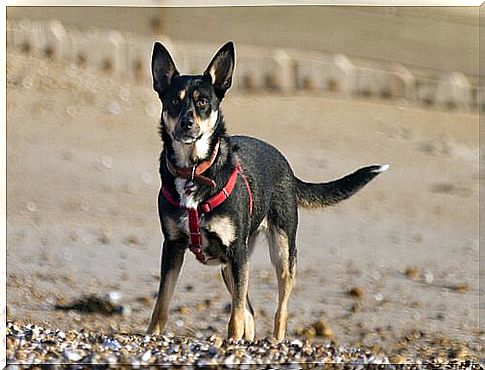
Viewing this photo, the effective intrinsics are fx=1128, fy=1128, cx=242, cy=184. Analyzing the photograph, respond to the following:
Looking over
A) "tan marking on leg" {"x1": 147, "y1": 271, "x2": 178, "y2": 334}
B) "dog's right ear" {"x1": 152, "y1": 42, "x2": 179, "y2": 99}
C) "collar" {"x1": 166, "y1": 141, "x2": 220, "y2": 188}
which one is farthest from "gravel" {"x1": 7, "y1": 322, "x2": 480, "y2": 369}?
"dog's right ear" {"x1": 152, "y1": 42, "x2": 179, "y2": 99}

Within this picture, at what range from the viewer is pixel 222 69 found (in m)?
7.21

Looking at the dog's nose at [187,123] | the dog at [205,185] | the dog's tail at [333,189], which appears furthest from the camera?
the dog's tail at [333,189]

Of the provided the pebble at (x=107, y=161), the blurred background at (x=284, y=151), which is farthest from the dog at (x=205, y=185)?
the pebble at (x=107, y=161)

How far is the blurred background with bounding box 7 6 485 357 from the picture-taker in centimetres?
930

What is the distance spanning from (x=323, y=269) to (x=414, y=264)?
2.97 ft

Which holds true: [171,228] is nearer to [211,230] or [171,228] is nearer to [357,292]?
[211,230]

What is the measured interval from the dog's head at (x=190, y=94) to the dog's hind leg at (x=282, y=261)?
985 millimetres

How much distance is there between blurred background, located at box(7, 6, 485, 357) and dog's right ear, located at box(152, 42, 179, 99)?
1.38m

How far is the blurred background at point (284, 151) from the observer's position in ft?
30.5

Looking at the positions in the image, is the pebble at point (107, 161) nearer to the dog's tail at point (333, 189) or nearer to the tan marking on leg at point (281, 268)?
the dog's tail at point (333, 189)

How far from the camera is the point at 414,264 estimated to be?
1052cm

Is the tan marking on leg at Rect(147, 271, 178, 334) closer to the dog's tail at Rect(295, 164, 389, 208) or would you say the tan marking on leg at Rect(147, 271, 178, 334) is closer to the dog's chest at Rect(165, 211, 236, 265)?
the dog's chest at Rect(165, 211, 236, 265)

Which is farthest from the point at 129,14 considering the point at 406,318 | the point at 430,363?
the point at 430,363

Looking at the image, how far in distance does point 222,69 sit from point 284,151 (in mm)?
4951
